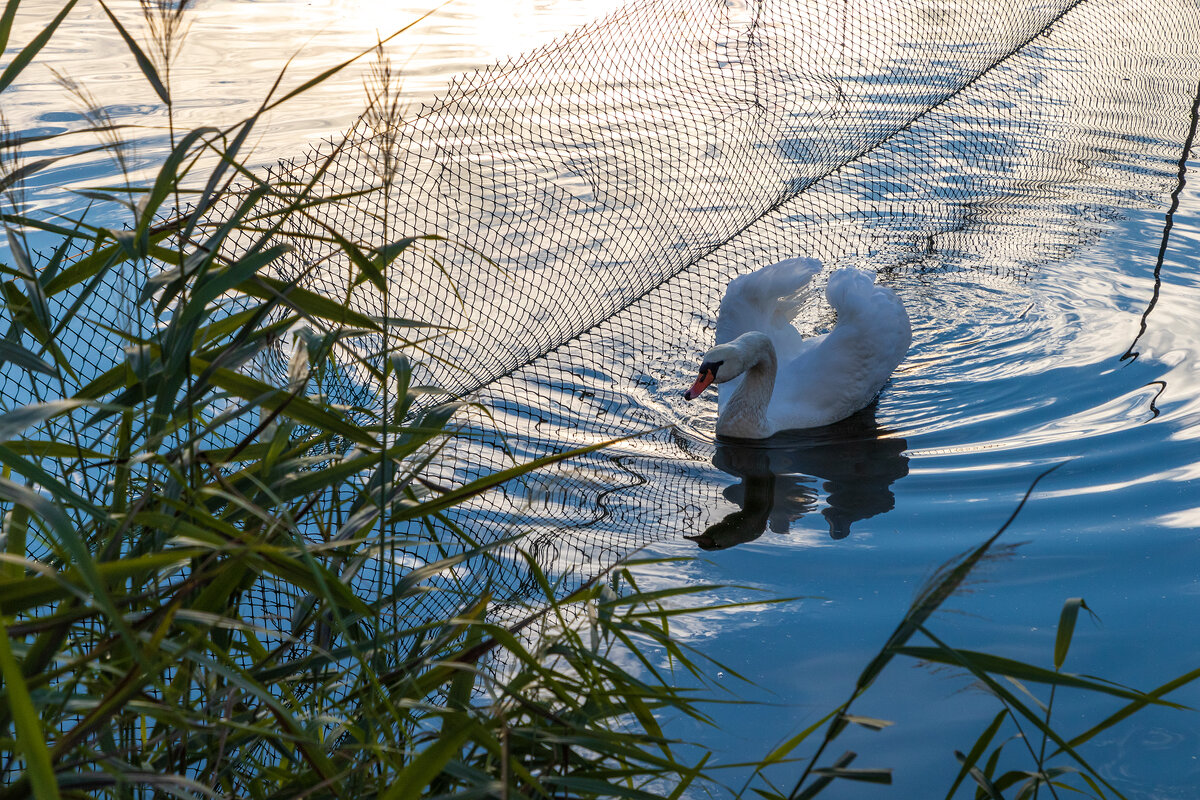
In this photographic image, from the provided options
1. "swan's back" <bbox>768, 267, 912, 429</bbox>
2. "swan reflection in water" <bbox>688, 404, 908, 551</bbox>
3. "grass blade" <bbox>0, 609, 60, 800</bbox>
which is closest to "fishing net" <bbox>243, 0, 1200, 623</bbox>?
"swan reflection in water" <bbox>688, 404, 908, 551</bbox>

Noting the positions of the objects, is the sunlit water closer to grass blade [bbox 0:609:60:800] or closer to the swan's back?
the swan's back

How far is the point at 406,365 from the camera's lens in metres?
1.77

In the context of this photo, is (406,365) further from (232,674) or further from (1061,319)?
(1061,319)

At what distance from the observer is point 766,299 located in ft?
15.1

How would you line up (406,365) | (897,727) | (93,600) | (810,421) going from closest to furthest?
(93,600)
(406,365)
(897,727)
(810,421)

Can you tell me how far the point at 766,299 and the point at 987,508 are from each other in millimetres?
1412

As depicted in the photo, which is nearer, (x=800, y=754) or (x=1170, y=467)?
(x=800, y=754)

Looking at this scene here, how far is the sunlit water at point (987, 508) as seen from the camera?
266 cm

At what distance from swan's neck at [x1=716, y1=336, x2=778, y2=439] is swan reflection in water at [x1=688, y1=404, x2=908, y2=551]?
60 millimetres

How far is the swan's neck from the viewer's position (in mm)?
4266

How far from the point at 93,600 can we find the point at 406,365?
2.24ft

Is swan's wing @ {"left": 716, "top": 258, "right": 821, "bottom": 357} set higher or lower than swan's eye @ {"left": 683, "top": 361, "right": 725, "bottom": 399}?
higher

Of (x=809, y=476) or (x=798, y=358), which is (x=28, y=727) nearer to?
(x=809, y=476)

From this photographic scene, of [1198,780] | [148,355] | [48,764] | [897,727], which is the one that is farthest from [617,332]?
[48,764]
